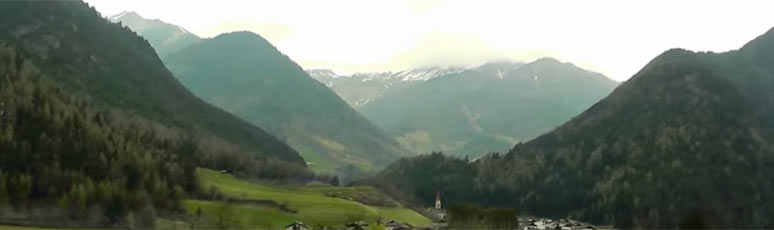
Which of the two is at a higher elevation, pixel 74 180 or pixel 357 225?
pixel 74 180

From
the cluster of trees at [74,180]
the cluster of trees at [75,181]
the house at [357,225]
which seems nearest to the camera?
the cluster of trees at [75,181]

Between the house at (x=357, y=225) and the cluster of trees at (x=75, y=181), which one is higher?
the cluster of trees at (x=75, y=181)

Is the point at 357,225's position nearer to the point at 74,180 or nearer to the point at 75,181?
the point at 75,181

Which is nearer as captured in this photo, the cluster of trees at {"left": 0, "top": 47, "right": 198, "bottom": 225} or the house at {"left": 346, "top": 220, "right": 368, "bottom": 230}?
the cluster of trees at {"left": 0, "top": 47, "right": 198, "bottom": 225}

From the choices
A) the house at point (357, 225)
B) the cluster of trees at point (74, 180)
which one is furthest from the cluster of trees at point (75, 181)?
the house at point (357, 225)

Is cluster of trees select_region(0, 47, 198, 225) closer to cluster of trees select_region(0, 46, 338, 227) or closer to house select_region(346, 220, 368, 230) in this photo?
cluster of trees select_region(0, 46, 338, 227)

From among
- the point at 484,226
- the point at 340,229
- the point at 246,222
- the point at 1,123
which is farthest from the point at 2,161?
the point at 484,226

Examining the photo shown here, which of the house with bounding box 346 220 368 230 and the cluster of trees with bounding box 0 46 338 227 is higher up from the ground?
the cluster of trees with bounding box 0 46 338 227

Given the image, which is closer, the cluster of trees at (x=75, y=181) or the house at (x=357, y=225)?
the cluster of trees at (x=75, y=181)

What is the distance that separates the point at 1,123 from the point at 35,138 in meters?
10.6

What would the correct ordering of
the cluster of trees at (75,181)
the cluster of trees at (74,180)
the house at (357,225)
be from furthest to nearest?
1. the house at (357,225)
2. the cluster of trees at (74,180)
3. the cluster of trees at (75,181)

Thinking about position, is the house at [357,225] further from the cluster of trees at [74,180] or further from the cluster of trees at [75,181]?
the cluster of trees at [74,180]

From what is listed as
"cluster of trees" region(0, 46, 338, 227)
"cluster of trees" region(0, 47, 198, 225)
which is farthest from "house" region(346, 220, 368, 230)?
"cluster of trees" region(0, 47, 198, 225)

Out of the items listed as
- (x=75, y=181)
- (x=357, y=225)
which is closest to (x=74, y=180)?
(x=75, y=181)
